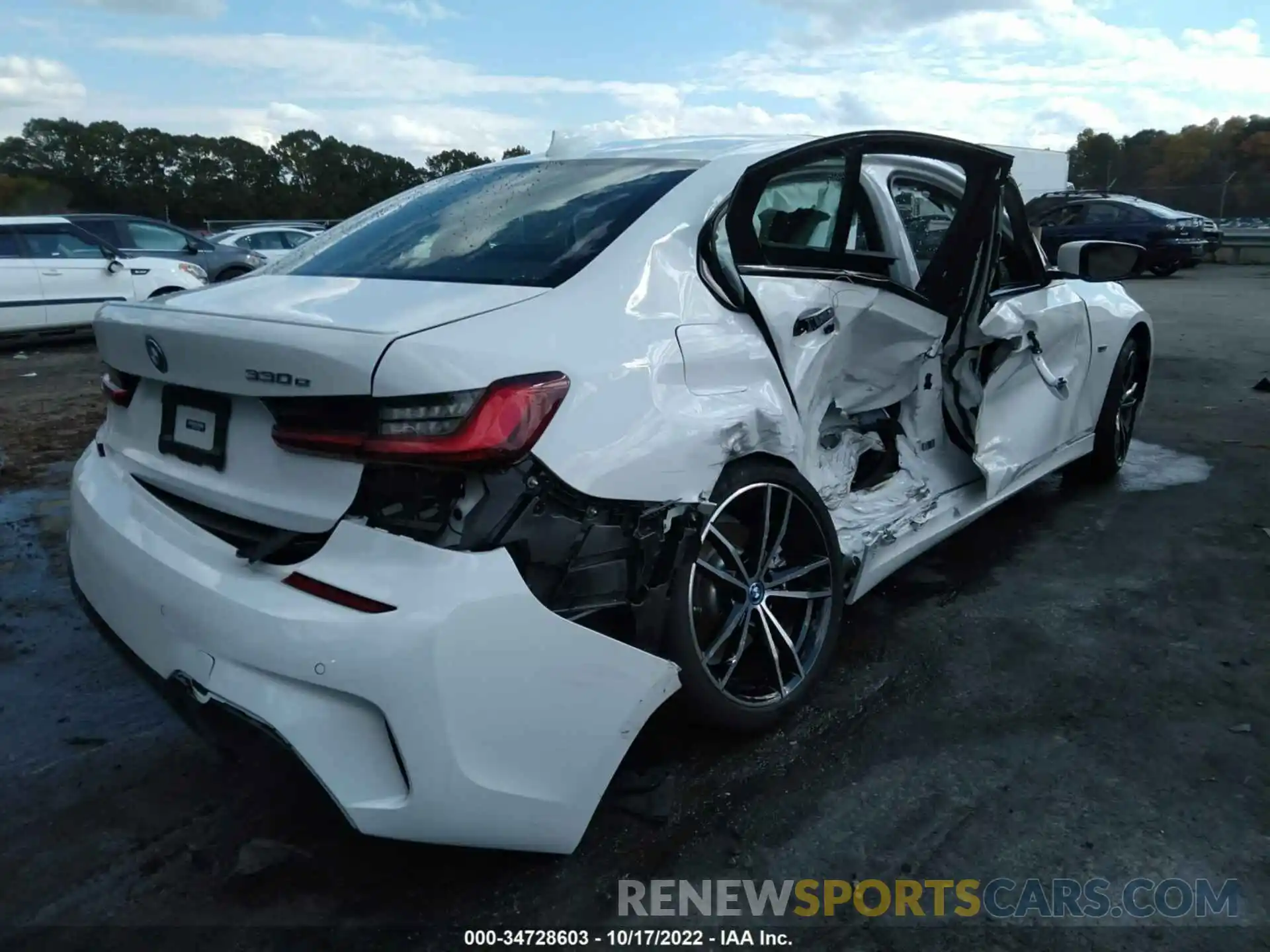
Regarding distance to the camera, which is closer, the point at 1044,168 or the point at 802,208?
the point at 802,208

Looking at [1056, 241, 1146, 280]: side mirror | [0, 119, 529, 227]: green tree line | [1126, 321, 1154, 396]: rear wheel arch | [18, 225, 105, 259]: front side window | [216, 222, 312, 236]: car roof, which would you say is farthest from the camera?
[0, 119, 529, 227]: green tree line

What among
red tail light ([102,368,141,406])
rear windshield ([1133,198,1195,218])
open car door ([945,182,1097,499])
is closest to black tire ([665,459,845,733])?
open car door ([945,182,1097,499])

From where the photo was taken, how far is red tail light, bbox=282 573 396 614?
1.90m

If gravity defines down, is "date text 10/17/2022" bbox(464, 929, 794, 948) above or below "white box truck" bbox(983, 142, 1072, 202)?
below

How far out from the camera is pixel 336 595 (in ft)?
6.37

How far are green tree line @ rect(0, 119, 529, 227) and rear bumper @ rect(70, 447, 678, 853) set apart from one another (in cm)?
4061

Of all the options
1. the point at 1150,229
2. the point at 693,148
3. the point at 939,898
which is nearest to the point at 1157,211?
the point at 1150,229

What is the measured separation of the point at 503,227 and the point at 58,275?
34.7 ft

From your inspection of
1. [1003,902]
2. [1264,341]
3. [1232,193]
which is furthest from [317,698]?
[1232,193]

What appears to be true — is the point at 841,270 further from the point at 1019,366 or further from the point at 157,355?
the point at 157,355

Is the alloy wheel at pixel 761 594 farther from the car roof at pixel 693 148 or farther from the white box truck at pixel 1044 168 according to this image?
the white box truck at pixel 1044 168

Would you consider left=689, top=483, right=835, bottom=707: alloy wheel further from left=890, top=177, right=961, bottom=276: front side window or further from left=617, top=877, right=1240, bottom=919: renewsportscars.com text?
left=890, top=177, right=961, bottom=276: front side window

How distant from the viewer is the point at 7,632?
11.7ft

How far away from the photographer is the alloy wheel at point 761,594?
8.50 ft
